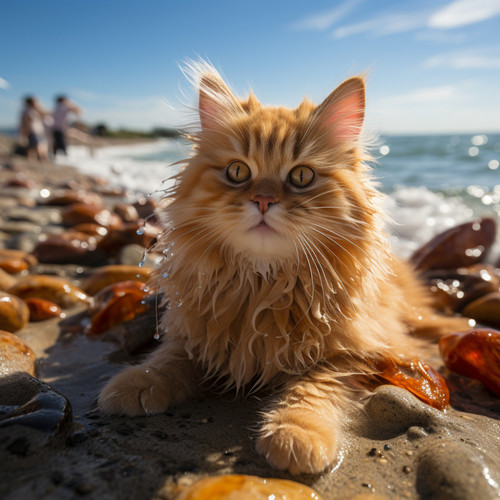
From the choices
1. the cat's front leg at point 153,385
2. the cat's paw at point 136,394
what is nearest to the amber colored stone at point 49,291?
the cat's front leg at point 153,385

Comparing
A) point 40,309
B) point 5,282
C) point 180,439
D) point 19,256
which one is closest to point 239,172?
point 180,439

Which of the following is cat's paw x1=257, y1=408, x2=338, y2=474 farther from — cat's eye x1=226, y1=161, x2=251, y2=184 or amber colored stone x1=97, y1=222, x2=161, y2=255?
amber colored stone x1=97, y1=222, x2=161, y2=255

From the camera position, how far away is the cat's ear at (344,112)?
210 centimetres

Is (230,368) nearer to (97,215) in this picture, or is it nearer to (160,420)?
(160,420)

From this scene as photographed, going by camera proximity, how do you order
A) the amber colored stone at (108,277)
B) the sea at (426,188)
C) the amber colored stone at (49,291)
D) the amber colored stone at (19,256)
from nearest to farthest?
1. the amber colored stone at (49,291)
2. the amber colored stone at (108,277)
3. the amber colored stone at (19,256)
4. the sea at (426,188)

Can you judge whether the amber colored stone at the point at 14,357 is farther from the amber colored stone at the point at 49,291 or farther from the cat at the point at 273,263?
the amber colored stone at the point at 49,291

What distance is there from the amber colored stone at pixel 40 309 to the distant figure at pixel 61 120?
12.8 meters

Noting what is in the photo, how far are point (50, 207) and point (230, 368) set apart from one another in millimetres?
5965

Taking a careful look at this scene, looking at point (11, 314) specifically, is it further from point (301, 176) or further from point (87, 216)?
point (87, 216)

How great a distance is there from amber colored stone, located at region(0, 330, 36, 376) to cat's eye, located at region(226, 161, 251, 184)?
1229 millimetres

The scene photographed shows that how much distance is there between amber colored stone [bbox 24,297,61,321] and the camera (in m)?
2.98

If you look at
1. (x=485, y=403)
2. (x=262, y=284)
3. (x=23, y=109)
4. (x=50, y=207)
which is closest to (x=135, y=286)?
(x=262, y=284)

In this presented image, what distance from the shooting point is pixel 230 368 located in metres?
2.03

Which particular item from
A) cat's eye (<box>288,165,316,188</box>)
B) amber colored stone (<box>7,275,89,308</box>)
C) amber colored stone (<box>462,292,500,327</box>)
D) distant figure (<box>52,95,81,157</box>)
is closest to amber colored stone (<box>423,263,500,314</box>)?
amber colored stone (<box>462,292,500,327</box>)
